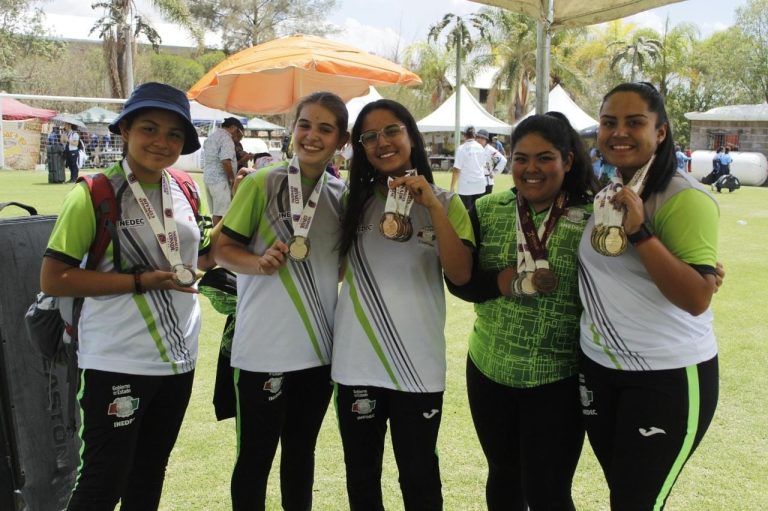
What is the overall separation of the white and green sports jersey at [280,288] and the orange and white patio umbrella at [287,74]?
259 cm

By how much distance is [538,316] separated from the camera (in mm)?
2533

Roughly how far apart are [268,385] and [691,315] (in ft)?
5.25

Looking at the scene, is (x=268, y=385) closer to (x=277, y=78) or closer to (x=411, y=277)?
(x=411, y=277)


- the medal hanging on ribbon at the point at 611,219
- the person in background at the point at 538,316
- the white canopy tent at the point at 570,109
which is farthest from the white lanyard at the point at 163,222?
the white canopy tent at the point at 570,109

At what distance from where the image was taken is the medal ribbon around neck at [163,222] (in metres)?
2.47

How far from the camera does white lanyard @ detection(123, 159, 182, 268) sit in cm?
247

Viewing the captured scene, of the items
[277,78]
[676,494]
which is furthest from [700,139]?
[676,494]

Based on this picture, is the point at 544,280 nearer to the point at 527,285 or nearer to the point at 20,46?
the point at 527,285

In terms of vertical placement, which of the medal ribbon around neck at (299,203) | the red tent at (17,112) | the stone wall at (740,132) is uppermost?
the red tent at (17,112)

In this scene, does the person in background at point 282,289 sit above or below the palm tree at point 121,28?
below

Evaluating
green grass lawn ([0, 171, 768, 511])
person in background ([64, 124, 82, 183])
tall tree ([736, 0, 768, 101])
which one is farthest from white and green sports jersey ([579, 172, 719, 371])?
tall tree ([736, 0, 768, 101])

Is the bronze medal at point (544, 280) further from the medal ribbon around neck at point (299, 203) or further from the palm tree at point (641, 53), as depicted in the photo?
the palm tree at point (641, 53)

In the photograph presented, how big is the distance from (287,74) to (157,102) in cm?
492

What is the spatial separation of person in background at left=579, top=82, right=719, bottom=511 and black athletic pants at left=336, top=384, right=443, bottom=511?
0.67 metres
